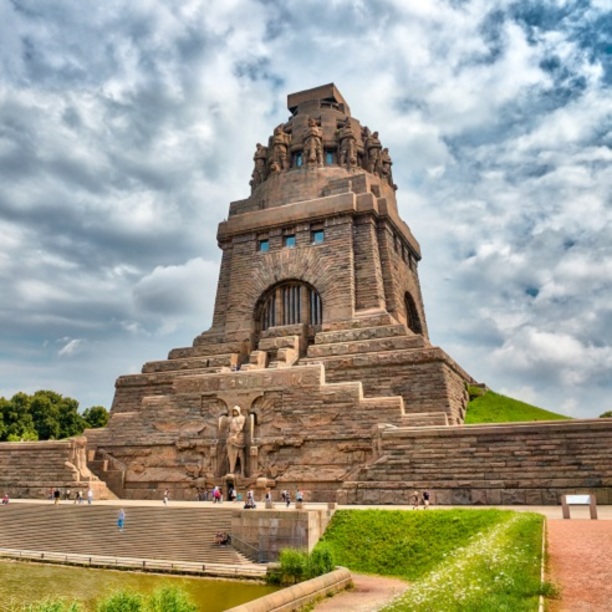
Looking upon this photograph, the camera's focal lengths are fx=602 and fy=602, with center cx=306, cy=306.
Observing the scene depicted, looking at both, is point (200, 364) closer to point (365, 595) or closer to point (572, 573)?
point (365, 595)

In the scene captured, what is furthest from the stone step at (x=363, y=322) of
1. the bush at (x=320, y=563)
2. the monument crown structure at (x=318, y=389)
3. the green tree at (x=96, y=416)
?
the green tree at (x=96, y=416)

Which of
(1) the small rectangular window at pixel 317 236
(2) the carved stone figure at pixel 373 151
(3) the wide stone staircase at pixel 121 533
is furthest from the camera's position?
(2) the carved stone figure at pixel 373 151

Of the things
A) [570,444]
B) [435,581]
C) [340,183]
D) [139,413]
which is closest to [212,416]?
[139,413]

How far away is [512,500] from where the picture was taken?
1795 cm

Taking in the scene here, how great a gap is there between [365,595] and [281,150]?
30.3 meters

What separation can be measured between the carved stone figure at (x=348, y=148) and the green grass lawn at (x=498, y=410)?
15934 millimetres

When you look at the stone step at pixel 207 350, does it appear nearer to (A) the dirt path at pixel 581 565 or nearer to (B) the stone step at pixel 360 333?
(B) the stone step at pixel 360 333

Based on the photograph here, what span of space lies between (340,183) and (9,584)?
26.4 m

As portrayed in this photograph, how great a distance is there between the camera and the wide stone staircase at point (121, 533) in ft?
57.2

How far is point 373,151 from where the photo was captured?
128 ft

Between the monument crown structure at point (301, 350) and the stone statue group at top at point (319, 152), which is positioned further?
the stone statue group at top at point (319, 152)

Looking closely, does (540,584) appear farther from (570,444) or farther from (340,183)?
(340,183)

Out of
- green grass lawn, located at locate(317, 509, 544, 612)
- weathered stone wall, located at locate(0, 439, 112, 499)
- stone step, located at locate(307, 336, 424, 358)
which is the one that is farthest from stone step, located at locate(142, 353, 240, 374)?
green grass lawn, located at locate(317, 509, 544, 612)

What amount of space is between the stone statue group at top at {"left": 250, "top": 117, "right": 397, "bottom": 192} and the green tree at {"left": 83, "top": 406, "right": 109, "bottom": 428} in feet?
95.8
